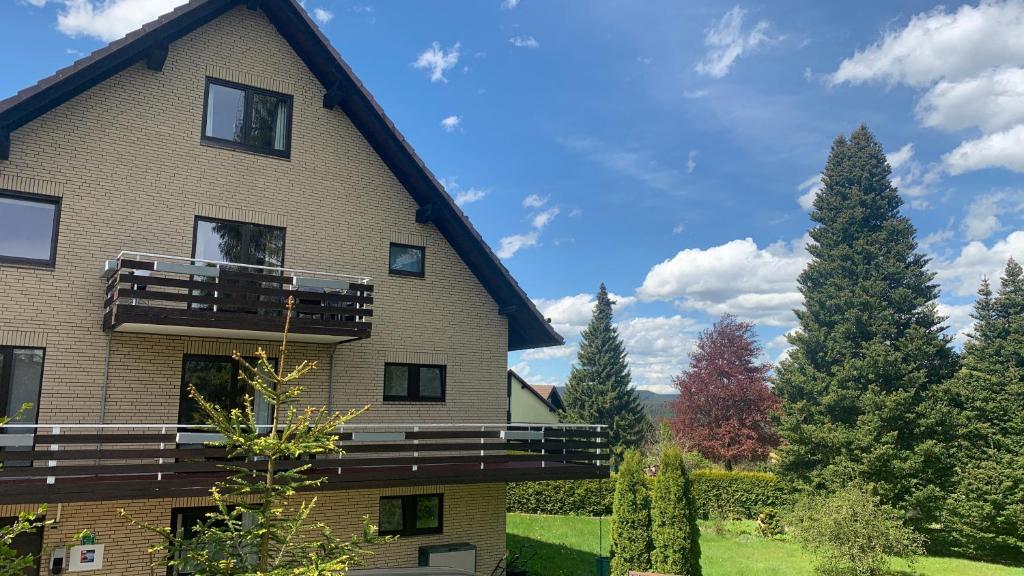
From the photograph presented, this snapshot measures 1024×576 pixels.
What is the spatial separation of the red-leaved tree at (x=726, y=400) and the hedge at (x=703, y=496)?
751 cm

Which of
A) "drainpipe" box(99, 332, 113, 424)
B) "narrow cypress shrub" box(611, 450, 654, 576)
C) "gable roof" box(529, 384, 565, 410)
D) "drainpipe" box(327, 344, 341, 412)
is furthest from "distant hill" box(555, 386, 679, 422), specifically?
"drainpipe" box(99, 332, 113, 424)

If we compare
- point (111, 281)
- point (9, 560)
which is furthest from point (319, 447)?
point (111, 281)

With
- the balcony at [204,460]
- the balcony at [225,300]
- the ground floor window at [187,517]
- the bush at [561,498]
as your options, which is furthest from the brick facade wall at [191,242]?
the bush at [561,498]

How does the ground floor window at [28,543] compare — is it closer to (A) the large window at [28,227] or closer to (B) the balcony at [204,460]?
(B) the balcony at [204,460]

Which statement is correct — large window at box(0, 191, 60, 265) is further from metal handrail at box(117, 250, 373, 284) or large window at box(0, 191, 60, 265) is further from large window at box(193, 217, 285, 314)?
large window at box(193, 217, 285, 314)

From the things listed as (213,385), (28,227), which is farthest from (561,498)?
(28,227)

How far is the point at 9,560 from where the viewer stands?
668 cm

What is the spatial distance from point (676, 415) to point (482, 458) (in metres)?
30.0

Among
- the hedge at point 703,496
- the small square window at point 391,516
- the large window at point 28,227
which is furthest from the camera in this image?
the hedge at point 703,496

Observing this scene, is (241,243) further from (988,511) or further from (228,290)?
(988,511)

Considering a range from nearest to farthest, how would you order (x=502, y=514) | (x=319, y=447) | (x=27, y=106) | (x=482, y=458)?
(x=319, y=447) → (x=27, y=106) → (x=482, y=458) → (x=502, y=514)

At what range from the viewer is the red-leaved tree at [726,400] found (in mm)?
37531

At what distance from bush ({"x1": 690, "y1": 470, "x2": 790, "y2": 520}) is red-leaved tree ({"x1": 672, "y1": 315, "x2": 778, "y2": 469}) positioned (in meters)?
7.41

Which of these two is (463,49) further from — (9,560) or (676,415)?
(676,415)
